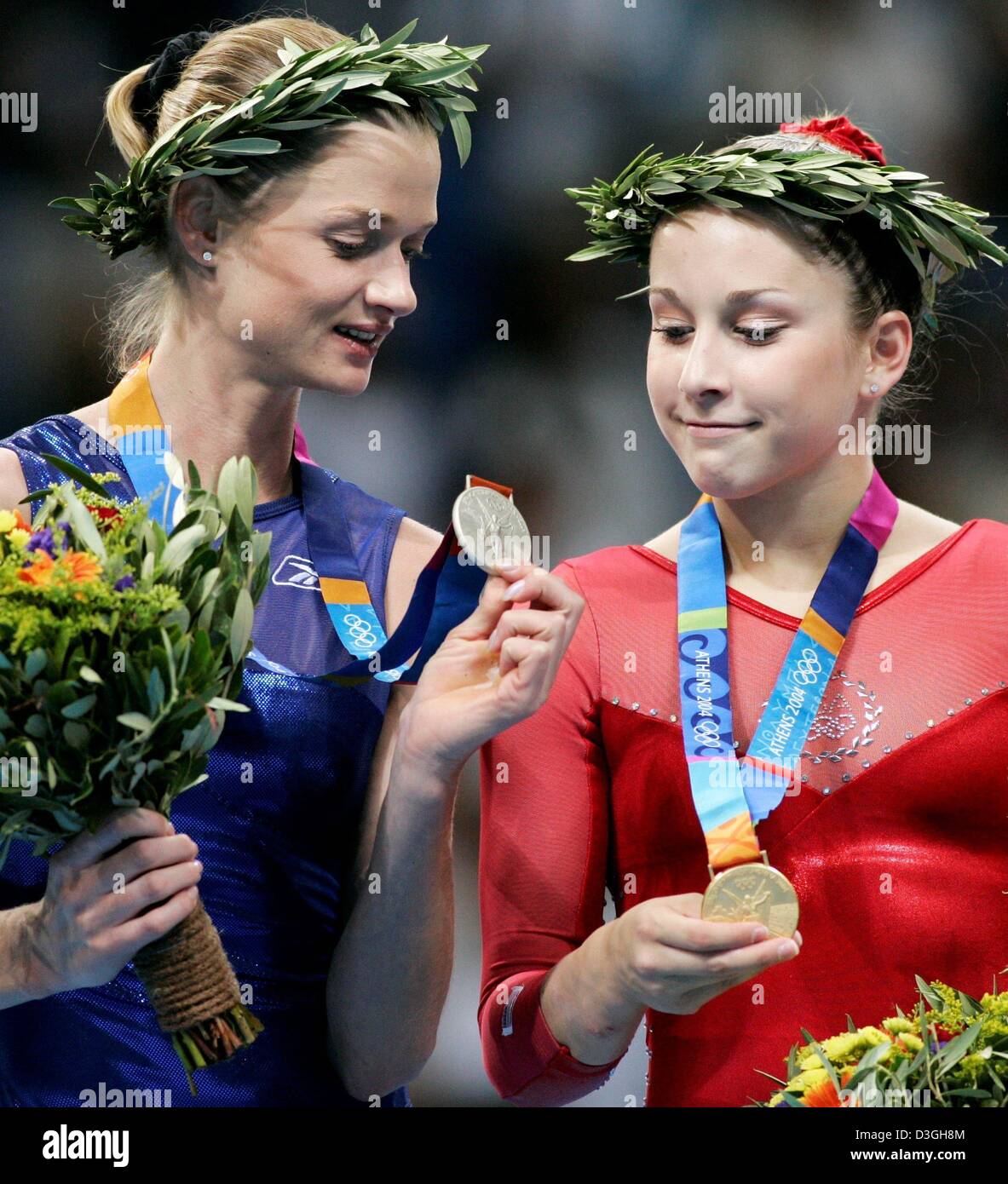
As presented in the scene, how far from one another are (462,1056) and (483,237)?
4.67ft

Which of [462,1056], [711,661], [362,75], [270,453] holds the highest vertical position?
[362,75]

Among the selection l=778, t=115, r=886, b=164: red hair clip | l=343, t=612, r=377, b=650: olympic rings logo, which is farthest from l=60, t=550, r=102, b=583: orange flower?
l=778, t=115, r=886, b=164: red hair clip

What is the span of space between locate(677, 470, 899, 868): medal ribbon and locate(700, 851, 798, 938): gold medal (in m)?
0.09

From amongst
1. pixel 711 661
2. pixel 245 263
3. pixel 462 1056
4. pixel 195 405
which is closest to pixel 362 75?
pixel 245 263

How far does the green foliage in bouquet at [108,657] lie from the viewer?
1.71m

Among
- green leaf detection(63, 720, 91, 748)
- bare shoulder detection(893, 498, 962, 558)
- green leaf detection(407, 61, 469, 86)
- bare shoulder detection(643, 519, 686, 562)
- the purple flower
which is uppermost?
green leaf detection(407, 61, 469, 86)

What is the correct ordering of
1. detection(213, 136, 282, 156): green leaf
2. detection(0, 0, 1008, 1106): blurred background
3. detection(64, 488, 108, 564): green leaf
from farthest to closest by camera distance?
1. detection(0, 0, 1008, 1106): blurred background
2. detection(213, 136, 282, 156): green leaf
3. detection(64, 488, 108, 564): green leaf

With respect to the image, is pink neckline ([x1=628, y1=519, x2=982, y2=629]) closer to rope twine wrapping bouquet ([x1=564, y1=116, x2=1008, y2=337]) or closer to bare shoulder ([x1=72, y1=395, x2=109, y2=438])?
rope twine wrapping bouquet ([x1=564, y1=116, x2=1008, y2=337])

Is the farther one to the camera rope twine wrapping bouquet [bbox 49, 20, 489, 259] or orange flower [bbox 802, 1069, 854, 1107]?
rope twine wrapping bouquet [bbox 49, 20, 489, 259]

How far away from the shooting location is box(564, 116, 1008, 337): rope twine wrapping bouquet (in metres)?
2.16

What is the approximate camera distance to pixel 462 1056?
9.43ft

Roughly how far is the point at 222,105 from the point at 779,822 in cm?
117

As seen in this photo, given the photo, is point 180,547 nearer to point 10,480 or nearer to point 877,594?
point 10,480

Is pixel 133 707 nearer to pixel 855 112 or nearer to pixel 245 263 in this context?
pixel 245 263
